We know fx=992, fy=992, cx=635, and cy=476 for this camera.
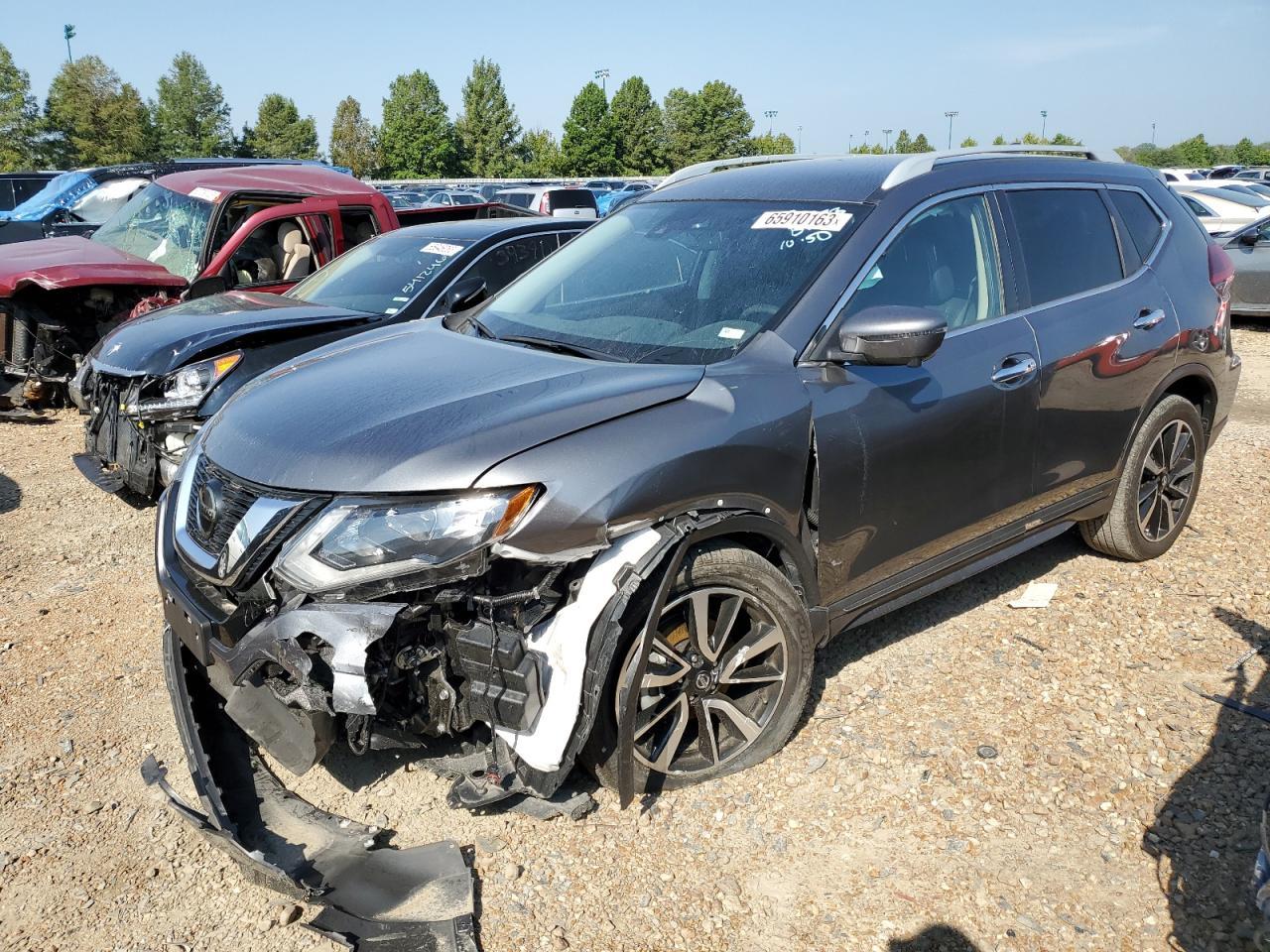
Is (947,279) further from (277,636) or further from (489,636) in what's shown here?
(277,636)

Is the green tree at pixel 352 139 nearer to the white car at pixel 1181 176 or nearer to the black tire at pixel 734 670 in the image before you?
the white car at pixel 1181 176

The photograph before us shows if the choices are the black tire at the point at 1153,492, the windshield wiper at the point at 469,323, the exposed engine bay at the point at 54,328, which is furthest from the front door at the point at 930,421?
the exposed engine bay at the point at 54,328

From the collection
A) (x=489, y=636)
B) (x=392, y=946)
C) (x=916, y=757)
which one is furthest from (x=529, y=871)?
(x=916, y=757)

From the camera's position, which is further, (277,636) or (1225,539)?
(1225,539)

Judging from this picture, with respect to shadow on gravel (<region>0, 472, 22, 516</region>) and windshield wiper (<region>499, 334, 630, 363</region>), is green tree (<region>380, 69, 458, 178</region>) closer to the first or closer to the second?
shadow on gravel (<region>0, 472, 22, 516</region>)

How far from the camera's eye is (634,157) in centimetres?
7912

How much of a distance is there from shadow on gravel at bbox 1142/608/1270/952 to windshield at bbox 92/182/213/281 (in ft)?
25.0

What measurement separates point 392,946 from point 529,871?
483mm

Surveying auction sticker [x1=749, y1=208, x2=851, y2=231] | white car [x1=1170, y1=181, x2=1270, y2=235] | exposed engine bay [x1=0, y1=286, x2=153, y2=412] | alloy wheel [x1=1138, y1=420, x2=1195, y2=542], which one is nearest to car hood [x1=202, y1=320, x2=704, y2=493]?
auction sticker [x1=749, y1=208, x2=851, y2=231]

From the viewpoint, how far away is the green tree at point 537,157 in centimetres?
7462

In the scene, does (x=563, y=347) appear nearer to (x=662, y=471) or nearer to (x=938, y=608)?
(x=662, y=471)

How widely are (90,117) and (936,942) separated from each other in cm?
6705

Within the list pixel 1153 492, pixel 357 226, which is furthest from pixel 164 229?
pixel 1153 492

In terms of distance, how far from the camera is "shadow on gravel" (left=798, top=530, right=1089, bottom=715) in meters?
Answer: 4.04
